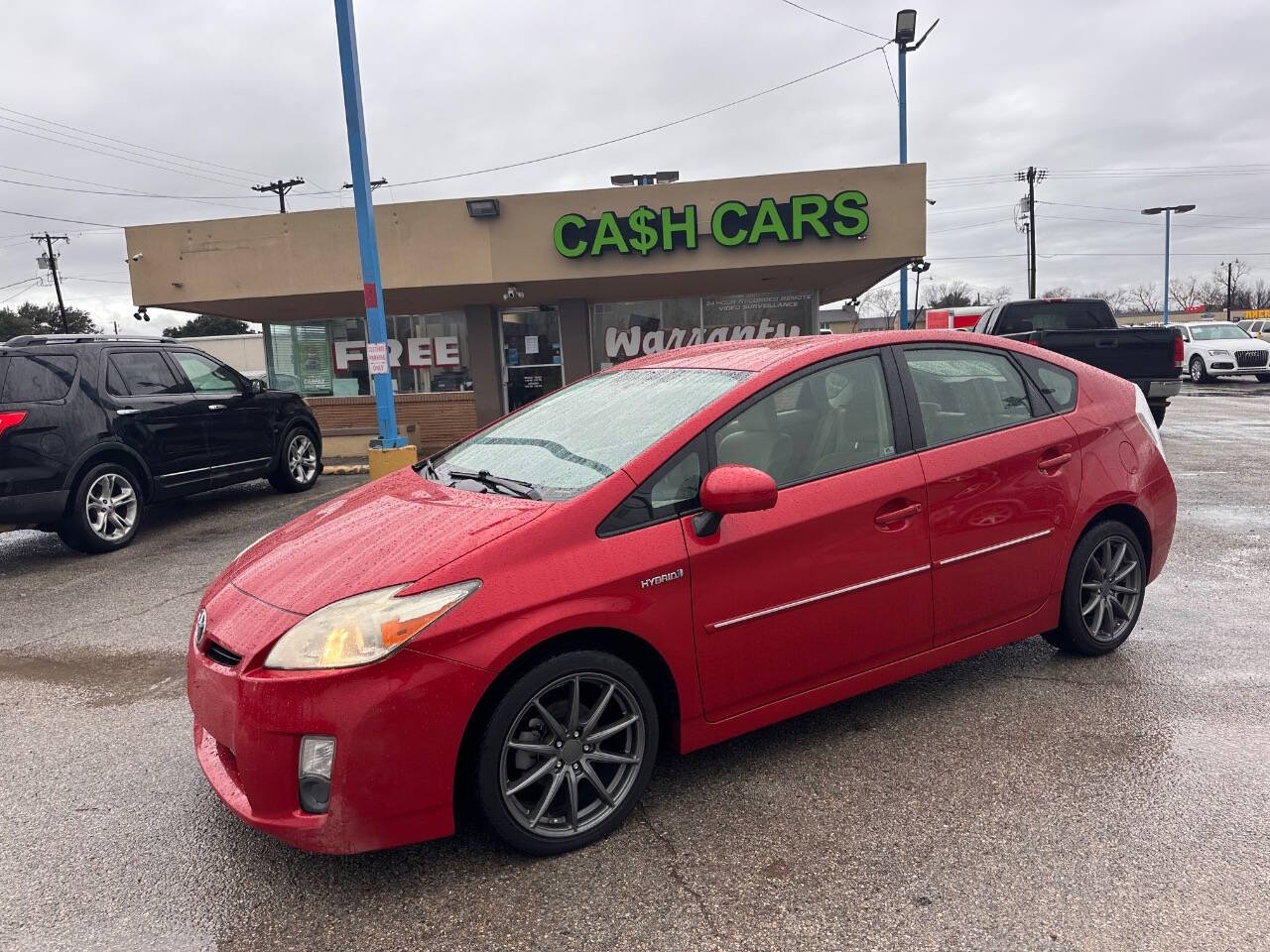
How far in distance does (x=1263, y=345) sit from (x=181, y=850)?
99.3 feet

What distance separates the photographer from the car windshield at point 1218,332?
26469 millimetres

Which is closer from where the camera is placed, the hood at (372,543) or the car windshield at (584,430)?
the hood at (372,543)

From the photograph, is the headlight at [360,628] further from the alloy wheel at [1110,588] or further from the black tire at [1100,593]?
the alloy wheel at [1110,588]

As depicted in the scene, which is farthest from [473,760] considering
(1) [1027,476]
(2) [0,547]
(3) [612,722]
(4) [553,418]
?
(2) [0,547]

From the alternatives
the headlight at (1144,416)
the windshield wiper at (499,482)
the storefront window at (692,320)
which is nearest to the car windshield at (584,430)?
→ the windshield wiper at (499,482)

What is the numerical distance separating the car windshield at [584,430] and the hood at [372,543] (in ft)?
0.63

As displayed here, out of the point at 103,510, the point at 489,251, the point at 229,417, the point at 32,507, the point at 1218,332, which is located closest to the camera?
the point at 32,507

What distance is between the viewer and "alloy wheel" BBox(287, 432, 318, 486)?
9992 mm

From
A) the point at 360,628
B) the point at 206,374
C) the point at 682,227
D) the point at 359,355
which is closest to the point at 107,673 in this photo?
the point at 360,628

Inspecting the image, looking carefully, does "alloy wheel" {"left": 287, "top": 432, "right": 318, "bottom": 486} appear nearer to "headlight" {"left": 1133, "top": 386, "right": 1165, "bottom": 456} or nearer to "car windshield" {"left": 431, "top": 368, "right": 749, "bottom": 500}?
"car windshield" {"left": 431, "top": 368, "right": 749, "bottom": 500}

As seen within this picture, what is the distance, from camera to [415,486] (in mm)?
3477

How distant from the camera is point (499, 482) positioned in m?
3.23

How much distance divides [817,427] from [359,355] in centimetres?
1469

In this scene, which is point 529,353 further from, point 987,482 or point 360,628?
point 360,628
